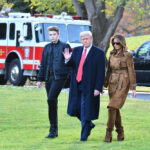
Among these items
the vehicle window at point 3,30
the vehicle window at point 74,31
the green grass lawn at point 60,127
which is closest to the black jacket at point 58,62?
the green grass lawn at point 60,127

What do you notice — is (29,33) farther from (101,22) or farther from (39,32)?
(101,22)

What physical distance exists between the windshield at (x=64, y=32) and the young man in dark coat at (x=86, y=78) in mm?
14405

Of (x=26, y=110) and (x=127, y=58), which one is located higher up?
(x=127, y=58)

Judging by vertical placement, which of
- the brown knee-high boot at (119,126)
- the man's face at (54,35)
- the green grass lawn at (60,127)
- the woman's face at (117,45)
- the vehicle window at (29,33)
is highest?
the vehicle window at (29,33)

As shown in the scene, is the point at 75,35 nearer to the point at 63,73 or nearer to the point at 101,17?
the point at 101,17

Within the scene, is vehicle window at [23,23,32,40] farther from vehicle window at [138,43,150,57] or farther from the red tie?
the red tie

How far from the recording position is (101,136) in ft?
34.8

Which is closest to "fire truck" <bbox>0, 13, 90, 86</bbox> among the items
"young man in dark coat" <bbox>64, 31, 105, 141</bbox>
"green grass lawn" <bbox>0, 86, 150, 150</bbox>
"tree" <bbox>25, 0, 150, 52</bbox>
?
"tree" <bbox>25, 0, 150, 52</bbox>

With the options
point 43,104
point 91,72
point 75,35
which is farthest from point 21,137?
point 75,35

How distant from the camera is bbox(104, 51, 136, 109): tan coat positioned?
31.7 ft

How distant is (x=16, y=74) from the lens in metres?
25.3

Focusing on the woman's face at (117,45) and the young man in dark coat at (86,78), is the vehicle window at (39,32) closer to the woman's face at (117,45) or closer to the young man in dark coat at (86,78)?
the young man in dark coat at (86,78)

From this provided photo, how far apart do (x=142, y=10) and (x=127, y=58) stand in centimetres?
2096

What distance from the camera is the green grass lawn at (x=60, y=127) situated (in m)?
9.40
